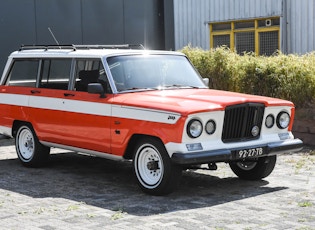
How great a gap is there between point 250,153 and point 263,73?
5.25m

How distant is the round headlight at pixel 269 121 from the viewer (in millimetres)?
8305

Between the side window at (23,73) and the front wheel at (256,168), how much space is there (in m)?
3.52

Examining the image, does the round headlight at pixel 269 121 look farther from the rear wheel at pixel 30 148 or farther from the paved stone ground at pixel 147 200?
the rear wheel at pixel 30 148

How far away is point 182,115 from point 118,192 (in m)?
1.49

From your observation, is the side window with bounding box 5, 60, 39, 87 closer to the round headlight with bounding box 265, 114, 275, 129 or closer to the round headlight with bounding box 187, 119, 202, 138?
the round headlight with bounding box 187, 119, 202, 138

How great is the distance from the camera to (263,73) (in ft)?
42.3

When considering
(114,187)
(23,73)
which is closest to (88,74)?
(23,73)

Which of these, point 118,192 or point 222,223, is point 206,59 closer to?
point 118,192

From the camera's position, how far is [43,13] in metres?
16.1

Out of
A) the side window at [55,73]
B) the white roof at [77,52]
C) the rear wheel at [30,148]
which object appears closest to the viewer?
the white roof at [77,52]

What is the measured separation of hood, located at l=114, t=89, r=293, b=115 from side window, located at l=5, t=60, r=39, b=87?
2.24 meters

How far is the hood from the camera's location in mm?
7574

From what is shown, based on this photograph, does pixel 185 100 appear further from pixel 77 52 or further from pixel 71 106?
pixel 77 52

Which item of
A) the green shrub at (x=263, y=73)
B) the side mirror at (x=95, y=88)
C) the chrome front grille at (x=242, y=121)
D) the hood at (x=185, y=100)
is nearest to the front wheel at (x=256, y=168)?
the chrome front grille at (x=242, y=121)
